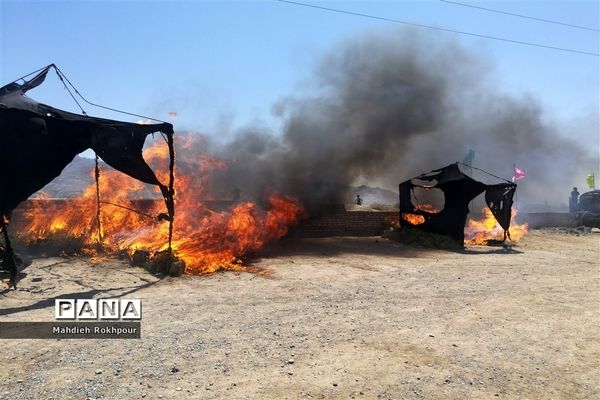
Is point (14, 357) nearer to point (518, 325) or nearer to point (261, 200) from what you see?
point (518, 325)

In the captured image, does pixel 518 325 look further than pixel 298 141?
No

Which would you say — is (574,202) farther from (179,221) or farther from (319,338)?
(319,338)

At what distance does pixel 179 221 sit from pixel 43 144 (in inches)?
173

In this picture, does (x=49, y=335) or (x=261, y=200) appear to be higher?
(x=261, y=200)


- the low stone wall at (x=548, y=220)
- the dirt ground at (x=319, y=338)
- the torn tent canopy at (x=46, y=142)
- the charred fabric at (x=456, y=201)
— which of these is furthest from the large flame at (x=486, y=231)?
the torn tent canopy at (x=46, y=142)

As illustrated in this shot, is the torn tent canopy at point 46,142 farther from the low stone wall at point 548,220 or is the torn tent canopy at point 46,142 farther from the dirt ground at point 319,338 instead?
the low stone wall at point 548,220

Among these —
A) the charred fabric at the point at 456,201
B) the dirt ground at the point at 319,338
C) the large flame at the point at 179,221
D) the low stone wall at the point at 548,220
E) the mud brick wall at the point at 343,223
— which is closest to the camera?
the dirt ground at the point at 319,338

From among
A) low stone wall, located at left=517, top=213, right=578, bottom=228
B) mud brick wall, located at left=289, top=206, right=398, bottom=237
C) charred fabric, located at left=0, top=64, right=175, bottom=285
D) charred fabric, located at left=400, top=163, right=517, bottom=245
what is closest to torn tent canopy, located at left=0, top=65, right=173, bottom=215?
charred fabric, located at left=0, top=64, right=175, bottom=285

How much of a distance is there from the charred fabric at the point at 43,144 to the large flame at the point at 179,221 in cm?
226

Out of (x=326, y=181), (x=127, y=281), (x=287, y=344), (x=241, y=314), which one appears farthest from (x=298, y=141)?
(x=287, y=344)

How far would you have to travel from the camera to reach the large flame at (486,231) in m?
16.7

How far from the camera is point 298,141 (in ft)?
55.9

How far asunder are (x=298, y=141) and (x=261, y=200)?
3.83 m
